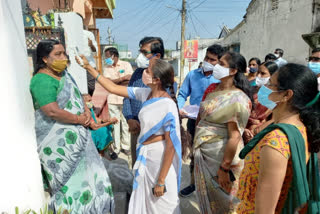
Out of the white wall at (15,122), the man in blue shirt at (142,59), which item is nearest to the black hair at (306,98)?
the man in blue shirt at (142,59)

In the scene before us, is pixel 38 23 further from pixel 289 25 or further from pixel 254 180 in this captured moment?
→ pixel 289 25

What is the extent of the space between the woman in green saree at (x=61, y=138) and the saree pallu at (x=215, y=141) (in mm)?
925

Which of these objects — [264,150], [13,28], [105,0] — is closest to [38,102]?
[13,28]

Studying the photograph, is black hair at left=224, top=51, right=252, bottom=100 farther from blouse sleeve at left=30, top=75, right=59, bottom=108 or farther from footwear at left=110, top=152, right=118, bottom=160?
footwear at left=110, top=152, right=118, bottom=160

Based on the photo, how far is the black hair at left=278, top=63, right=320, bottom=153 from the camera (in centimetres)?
107

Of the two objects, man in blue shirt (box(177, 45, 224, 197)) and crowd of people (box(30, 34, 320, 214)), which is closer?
crowd of people (box(30, 34, 320, 214))

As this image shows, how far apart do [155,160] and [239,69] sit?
3.46ft

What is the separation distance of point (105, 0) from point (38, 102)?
8.57 meters

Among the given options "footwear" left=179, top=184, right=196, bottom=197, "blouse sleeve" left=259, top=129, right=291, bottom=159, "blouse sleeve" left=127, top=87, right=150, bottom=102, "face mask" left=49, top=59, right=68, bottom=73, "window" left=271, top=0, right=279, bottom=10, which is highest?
"window" left=271, top=0, right=279, bottom=10

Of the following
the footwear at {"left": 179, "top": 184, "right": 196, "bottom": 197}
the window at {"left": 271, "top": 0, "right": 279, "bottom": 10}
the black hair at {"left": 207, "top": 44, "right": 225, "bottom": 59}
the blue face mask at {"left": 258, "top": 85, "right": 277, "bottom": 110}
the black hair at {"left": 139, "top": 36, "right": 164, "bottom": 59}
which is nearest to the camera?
the blue face mask at {"left": 258, "top": 85, "right": 277, "bottom": 110}

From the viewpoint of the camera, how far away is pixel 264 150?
106 centimetres

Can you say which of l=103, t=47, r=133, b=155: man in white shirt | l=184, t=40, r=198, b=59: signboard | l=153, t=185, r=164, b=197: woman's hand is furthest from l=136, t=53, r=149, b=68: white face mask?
l=184, t=40, r=198, b=59: signboard

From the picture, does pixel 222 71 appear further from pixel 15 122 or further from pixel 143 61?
pixel 15 122

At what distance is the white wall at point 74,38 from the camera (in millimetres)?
3270
